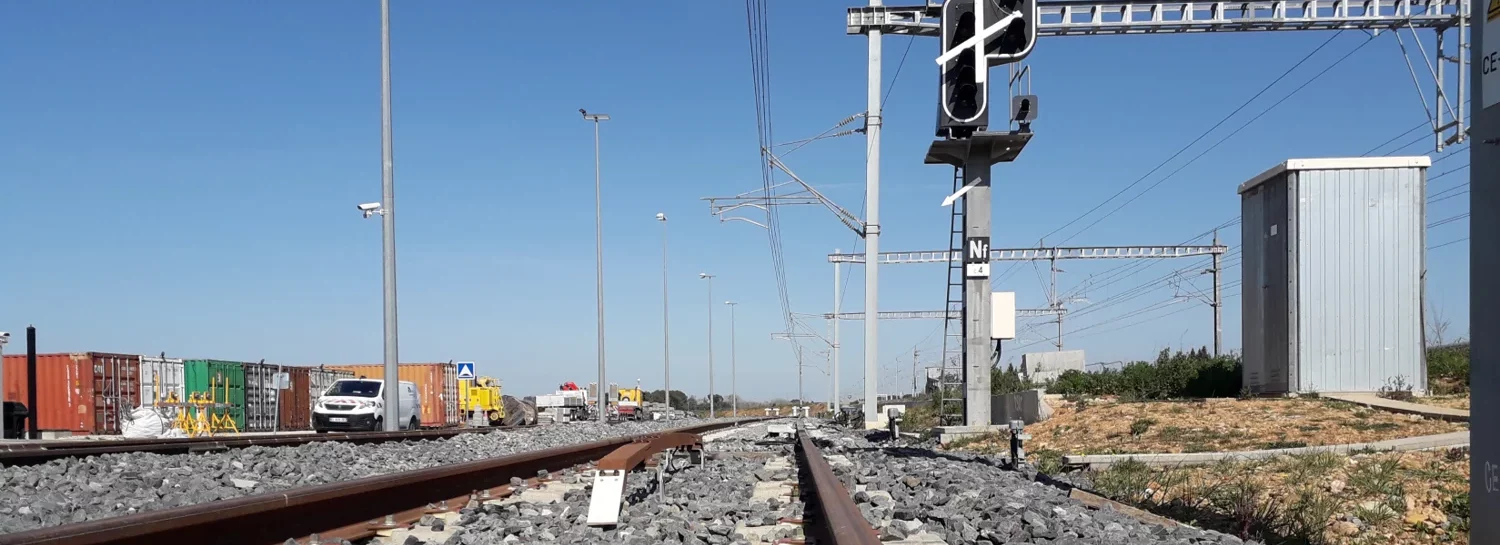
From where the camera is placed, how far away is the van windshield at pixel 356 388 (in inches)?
1198

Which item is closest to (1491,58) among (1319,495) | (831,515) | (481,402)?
(831,515)

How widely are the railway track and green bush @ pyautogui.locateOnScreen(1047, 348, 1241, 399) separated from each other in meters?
14.2

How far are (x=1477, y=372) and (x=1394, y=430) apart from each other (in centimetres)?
852

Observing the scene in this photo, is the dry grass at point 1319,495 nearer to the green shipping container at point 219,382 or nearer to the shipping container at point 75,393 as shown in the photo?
the shipping container at point 75,393

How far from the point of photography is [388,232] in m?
22.0

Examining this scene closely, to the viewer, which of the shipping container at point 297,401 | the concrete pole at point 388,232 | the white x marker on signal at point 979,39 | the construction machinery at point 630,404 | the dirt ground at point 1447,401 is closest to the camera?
the white x marker on signal at point 979,39

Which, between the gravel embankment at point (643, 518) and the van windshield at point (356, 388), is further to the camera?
the van windshield at point (356, 388)

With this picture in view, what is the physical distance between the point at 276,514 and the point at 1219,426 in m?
12.3

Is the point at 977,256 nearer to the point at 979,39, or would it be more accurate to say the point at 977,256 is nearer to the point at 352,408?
the point at 979,39

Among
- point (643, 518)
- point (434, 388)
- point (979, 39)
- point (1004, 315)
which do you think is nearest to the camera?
point (643, 518)

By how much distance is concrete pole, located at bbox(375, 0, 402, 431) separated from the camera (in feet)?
71.1

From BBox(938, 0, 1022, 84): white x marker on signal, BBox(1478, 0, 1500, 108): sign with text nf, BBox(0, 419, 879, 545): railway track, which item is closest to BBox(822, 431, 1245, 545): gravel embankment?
BBox(0, 419, 879, 545): railway track

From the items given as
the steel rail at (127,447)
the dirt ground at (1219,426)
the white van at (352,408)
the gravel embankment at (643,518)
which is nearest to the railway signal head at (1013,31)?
the gravel embankment at (643,518)

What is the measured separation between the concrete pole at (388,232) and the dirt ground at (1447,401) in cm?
1754
